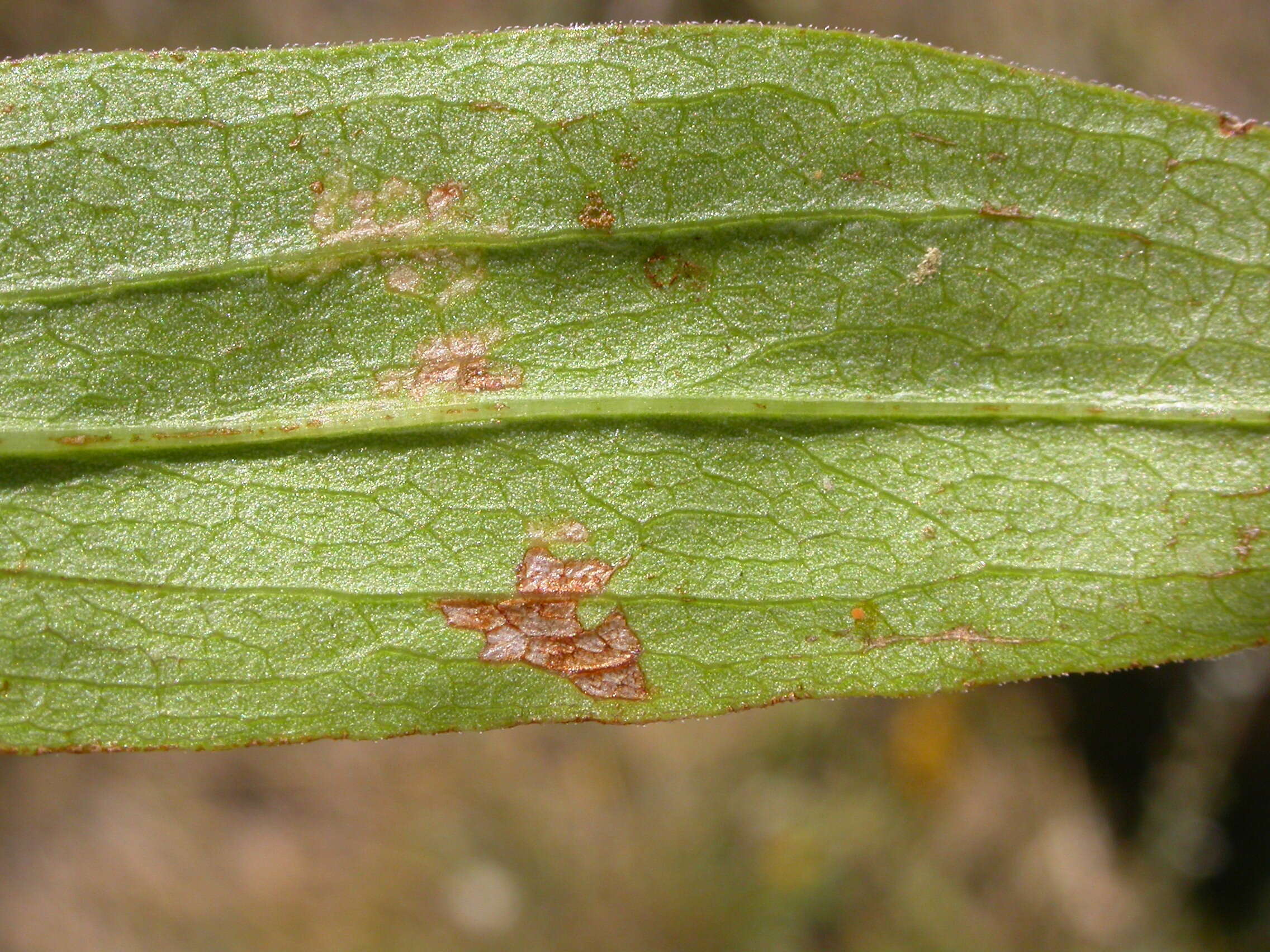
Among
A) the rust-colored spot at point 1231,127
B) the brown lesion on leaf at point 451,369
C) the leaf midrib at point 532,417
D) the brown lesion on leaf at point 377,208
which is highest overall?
the rust-colored spot at point 1231,127

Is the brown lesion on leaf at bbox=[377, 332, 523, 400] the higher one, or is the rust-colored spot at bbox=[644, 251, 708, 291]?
the rust-colored spot at bbox=[644, 251, 708, 291]

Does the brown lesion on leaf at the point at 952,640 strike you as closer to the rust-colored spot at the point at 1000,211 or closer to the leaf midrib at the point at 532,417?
the leaf midrib at the point at 532,417

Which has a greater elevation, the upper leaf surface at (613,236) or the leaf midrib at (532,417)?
the upper leaf surface at (613,236)

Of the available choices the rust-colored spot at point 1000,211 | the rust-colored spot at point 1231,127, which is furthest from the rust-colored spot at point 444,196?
the rust-colored spot at point 1231,127

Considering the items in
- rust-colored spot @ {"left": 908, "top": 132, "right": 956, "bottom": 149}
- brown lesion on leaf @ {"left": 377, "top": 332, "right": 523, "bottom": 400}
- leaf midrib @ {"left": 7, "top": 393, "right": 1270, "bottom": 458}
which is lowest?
leaf midrib @ {"left": 7, "top": 393, "right": 1270, "bottom": 458}

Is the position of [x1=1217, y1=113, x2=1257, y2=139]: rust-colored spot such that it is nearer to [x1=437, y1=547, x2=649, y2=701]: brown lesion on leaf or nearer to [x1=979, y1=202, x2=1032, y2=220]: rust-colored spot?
[x1=979, y1=202, x2=1032, y2=220]: rust-colored spot

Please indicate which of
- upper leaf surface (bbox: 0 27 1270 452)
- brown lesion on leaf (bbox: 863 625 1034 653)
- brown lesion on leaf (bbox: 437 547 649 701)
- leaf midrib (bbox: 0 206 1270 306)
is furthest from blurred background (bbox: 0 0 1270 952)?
leaf midrib (bbox: 0 206 1270 306)
